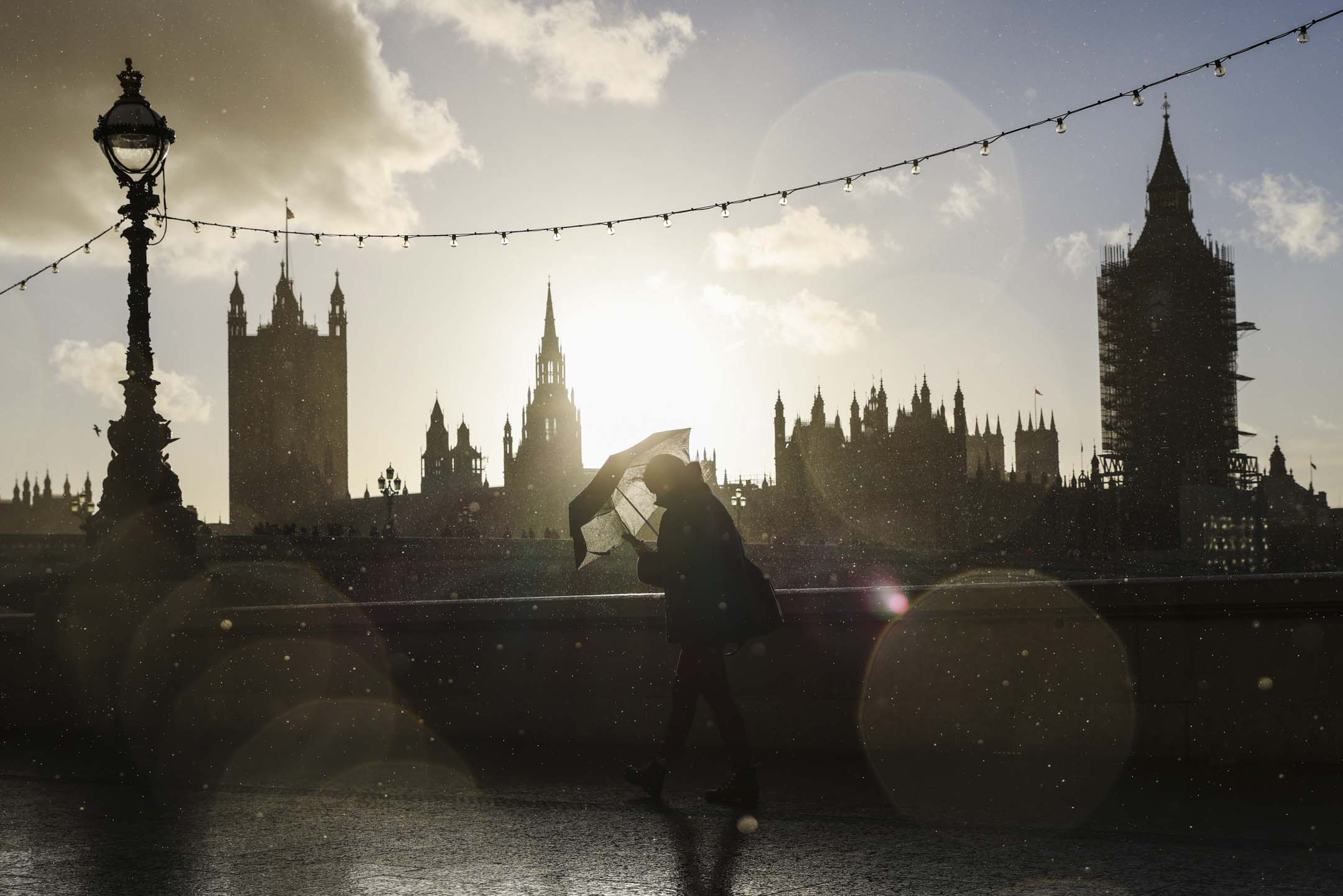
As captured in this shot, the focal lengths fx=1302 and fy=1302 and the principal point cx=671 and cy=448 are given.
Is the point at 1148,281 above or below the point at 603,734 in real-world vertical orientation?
above

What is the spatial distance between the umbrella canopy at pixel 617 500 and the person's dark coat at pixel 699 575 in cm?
44

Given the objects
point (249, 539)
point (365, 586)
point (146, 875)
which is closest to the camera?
point (146, 875)

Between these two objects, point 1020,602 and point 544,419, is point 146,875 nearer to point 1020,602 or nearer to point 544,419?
point 1020,602

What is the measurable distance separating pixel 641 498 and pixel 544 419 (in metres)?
135

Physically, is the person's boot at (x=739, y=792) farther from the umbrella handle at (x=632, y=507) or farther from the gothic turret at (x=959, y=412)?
the gothic turret at (x=959, y=412)

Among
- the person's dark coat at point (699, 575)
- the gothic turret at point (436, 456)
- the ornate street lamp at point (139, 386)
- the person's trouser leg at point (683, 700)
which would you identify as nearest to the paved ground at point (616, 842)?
the person's trouser leg at point (683, 700)

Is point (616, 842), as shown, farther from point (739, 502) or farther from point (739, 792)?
point (739, 502)

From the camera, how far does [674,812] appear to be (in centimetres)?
560

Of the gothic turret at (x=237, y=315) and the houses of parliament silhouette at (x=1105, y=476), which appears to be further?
the gothic turret at (x=237, y=315)

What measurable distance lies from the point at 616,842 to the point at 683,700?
3.83ft

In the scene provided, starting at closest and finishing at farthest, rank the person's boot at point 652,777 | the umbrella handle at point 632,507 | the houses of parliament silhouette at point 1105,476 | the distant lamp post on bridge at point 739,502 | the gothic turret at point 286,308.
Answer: the person's boot at point 652,777
the umbrella handle at point 632,507
the houses of parliament silhouette at point 1105,476
the distant lamp post on bridge at point 739,502
the gothic turret at point 286,308

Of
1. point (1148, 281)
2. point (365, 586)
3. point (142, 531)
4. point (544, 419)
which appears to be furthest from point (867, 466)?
point (142, 531)

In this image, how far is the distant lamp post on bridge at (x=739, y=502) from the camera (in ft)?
344

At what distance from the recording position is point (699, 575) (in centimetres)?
597
